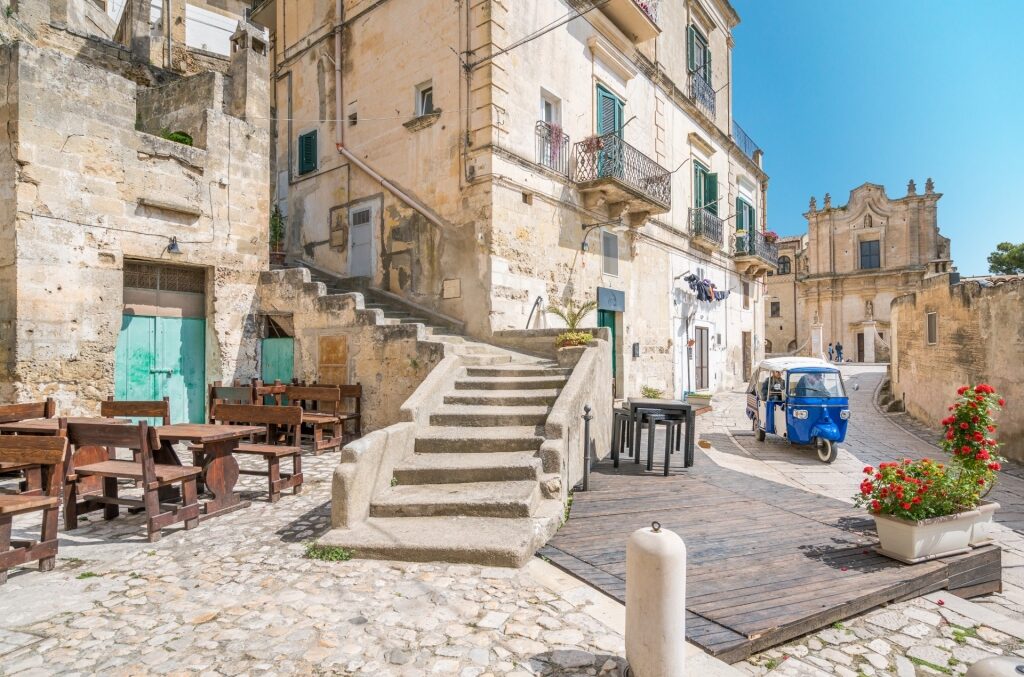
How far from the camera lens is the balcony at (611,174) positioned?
12.1 metres

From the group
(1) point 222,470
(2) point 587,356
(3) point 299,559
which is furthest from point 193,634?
(2) point 587,356

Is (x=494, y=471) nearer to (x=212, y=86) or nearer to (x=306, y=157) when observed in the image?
(x=212, y=86)

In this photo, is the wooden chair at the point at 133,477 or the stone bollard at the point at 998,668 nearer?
the stone bollard at the point at 998,668

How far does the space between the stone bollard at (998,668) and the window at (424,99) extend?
11.9 m

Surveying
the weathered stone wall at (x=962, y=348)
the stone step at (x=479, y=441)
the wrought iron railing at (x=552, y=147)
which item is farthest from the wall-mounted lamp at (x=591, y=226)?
the weathered stone wall at (x=962, y=348)

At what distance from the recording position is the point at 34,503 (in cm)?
388

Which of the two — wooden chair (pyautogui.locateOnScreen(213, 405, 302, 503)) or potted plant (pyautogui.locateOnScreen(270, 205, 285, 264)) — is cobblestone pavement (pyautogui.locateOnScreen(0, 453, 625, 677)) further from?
potted plant (pyautogui.locateOnScreen(270, 205, 285, 264))

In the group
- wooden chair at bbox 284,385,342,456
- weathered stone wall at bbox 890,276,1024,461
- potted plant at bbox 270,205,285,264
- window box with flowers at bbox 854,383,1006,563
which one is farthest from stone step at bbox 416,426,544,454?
potted plant at bbox 270,205,285,264

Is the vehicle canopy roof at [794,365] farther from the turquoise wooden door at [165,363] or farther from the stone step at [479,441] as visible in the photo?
the turquoise wooden door at [165,363]

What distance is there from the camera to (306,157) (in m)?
14.4

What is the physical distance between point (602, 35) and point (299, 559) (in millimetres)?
13224

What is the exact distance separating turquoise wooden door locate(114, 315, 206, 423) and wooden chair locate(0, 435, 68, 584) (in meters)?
5.20

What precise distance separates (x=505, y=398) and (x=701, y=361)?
498 inches

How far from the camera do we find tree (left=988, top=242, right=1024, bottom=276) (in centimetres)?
3800
